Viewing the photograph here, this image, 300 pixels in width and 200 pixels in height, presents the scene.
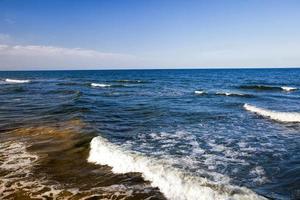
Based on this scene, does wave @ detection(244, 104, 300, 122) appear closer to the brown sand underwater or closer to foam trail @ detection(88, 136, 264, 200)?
foam trail @ detection(88, 136, 264, 200)

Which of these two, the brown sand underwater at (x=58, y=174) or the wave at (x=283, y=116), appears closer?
the brown sand underwater at (x=58, y=174)

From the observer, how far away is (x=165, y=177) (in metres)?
8.62

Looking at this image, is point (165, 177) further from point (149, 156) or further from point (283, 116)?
point (283, 116)

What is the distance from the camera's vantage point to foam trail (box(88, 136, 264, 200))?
7.49m

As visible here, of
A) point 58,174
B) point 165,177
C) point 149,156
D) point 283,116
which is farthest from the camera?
point 283,116

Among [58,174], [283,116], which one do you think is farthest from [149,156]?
[283,116]

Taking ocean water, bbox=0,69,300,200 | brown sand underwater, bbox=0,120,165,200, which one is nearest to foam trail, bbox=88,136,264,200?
ocean water, bbox=0,69,300,200

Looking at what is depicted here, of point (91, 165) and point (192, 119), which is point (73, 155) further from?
point (192, 119)

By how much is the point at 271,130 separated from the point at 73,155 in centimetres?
986

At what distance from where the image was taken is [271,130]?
15.6 metres

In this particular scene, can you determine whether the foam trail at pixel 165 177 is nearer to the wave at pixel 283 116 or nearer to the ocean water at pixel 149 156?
the ocean water at pixel 149 156

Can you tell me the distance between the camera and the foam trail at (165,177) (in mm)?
7492

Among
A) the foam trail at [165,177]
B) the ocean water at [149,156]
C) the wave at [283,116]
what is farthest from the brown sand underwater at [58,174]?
the wave at [283,116]

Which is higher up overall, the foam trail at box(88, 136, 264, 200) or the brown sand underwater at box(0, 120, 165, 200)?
the foam trail at box(88, 136, 264, 200)
